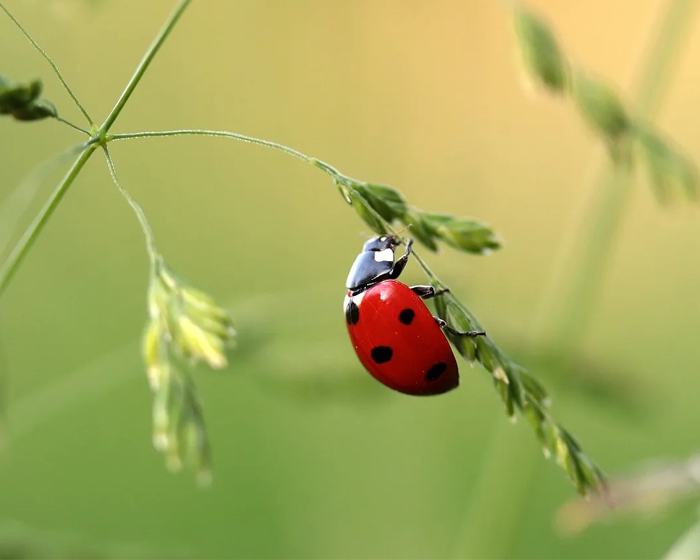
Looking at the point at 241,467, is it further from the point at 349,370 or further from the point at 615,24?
the point at 615,24

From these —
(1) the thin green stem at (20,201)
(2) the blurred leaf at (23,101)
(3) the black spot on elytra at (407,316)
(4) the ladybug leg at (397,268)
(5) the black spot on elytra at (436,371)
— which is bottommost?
(1) the thin green stem at (20,201)

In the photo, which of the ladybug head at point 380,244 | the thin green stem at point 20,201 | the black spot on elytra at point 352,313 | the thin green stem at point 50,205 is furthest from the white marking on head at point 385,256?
the thin green stem at point 50,205

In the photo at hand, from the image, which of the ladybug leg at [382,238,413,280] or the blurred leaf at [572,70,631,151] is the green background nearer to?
the ladybug leg at [382,238,413,280]

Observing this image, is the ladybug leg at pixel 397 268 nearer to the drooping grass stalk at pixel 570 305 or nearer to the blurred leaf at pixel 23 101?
the drooping grass stalk at pixel 570 305

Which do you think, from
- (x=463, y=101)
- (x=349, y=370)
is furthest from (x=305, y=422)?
(x=463, y=101)

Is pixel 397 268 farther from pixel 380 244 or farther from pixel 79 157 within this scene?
pixel 79 157

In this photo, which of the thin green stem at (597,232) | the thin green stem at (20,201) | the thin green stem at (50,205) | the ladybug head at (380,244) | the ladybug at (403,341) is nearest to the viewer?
the thin green stem at (50,205)

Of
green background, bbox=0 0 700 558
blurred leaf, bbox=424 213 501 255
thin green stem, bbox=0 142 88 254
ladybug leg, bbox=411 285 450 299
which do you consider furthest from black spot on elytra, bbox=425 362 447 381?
thin green stem, bbox=0 142 88 254
